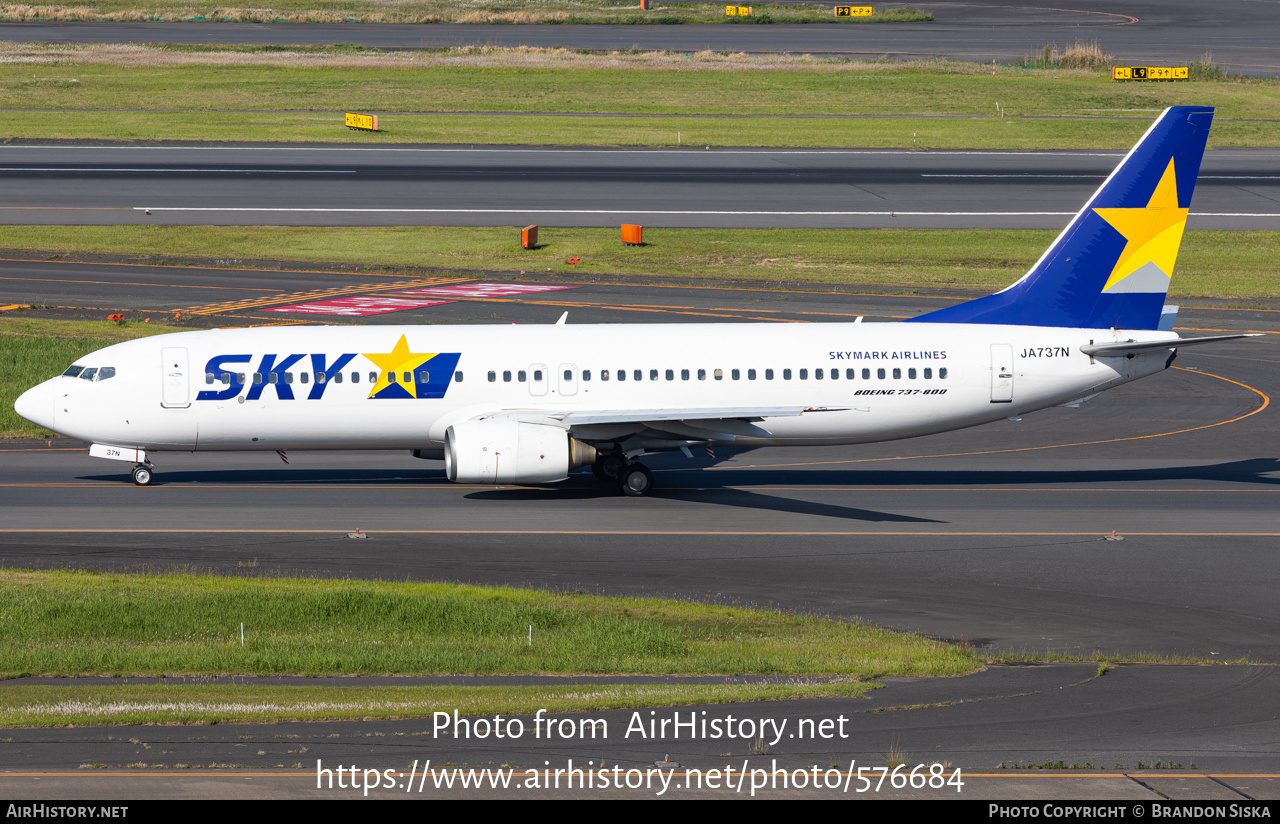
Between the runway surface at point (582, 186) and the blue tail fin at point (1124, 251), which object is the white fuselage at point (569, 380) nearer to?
the blue tail fin at point (1124, 251)

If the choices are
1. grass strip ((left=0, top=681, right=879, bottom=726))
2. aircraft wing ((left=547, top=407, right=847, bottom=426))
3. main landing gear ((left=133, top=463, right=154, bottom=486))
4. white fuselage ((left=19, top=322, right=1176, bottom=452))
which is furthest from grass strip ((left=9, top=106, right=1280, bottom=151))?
grass strip ((left=0, top=681, right=879, bottom=726))

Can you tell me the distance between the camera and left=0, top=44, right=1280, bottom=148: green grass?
9994 cm

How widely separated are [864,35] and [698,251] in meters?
73.4

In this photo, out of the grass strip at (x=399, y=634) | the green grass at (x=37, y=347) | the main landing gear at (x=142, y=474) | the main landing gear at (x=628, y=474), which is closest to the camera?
the grass strip at (x=399, y=634)

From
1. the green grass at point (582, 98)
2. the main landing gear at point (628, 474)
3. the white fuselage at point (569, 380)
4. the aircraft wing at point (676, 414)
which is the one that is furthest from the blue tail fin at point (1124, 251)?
the green grass at point (582, 98)

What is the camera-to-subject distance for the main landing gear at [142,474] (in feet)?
132

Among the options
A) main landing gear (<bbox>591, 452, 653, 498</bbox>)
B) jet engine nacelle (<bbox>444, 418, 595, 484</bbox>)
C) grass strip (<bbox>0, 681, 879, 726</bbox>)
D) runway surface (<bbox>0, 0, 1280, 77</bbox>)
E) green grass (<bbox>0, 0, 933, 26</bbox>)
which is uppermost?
green grass (<bbox>0, 0, 933, 26</bbox>)

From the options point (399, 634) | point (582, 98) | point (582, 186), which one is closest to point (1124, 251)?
point (399, 634)

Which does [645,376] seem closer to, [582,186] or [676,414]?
[676,414]

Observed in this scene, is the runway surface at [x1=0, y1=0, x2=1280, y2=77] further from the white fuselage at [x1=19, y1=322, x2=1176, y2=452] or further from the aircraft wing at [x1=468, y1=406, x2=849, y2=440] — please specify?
the aircraft wing at [x1=468, y1=406, x2=849, y2=440]

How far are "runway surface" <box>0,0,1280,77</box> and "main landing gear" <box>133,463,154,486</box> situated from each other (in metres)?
94.7

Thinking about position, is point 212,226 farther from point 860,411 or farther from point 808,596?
point 808,596

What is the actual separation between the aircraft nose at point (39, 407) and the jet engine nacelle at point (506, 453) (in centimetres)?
1098

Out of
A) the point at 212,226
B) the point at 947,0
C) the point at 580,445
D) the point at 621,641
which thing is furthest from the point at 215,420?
the point at 947,0
